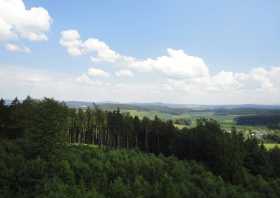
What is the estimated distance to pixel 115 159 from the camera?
143 ft

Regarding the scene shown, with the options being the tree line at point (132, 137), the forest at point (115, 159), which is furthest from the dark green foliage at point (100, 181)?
the tree line at point (132, 137)

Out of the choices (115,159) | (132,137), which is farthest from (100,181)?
(132,137)

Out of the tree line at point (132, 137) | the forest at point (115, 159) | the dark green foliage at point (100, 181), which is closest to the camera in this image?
the dark green foliage at point (100, 181)

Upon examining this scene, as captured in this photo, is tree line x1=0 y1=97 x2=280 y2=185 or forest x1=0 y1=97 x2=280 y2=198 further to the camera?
tree line x1=0 y1=97 x2=280 y2=185

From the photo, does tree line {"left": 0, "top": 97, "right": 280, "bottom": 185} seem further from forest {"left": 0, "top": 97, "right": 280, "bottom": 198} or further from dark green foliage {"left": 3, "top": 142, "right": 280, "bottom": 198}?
dark green foliage {"left": 3, "top": 142, "right": 280, "bottom": 198}

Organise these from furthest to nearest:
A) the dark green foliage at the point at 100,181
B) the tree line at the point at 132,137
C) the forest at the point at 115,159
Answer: the tree line at the point at 132,137
the forest at the point at 115,159
the dark green foliage at the point at 100,181

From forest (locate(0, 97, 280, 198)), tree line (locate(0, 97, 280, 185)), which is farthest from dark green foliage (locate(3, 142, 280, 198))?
tree line (locate(0, 97, 280, 185))

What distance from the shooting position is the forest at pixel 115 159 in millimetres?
30359

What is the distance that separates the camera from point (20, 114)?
205 feet

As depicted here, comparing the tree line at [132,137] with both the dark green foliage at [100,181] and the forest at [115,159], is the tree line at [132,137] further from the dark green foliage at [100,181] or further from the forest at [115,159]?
the dark green foliage at [100,181]

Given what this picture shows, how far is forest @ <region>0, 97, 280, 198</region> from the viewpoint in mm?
30359

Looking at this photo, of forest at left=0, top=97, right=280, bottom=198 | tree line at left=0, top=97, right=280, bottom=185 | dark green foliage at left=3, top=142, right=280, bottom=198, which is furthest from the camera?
tree line at left=0, top=97, right=280, bottom=185

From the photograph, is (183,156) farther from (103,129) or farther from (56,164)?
(56,164)

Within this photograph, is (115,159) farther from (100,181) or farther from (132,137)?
(132,137)
